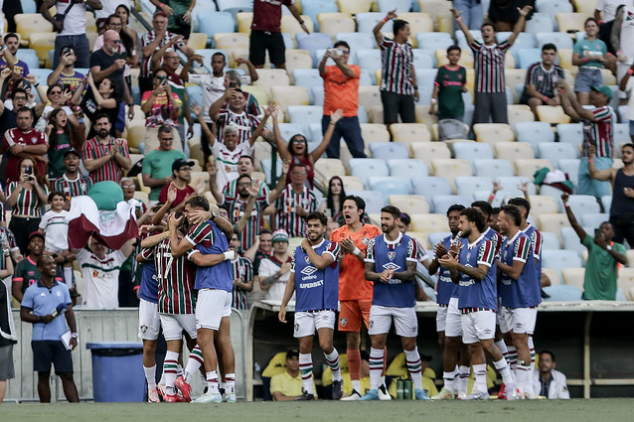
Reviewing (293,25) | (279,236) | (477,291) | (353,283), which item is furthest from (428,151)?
(477,291)

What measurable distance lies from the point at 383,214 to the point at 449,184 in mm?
4970

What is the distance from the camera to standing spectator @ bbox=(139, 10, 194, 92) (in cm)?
1756

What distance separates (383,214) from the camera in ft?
43.1

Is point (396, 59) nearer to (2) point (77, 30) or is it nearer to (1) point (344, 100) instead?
(1) point (344, 100)

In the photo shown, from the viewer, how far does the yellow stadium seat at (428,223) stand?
16.7 meters

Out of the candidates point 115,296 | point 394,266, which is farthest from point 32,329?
point 394,266

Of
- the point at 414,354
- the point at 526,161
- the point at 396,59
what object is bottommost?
the point at 414,354

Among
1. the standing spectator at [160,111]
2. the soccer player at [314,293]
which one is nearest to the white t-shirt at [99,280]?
the standing spectator at [160,111]

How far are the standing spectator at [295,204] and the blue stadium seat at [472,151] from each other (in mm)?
3212

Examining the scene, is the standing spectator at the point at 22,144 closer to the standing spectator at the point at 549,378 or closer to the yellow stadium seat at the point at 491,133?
the standing spectator at the point at 549,378

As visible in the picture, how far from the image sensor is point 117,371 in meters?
13.7

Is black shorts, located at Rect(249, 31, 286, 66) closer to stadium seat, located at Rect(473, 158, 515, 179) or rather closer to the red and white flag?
stadium seat, located at Rect(473, 158, 515, 179)

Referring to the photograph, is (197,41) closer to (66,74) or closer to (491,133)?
(66,74)

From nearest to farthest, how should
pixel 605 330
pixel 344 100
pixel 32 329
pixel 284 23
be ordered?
pixel 32 329 < pixel 605 330 < pixel 344 100 < pixel 284 23
